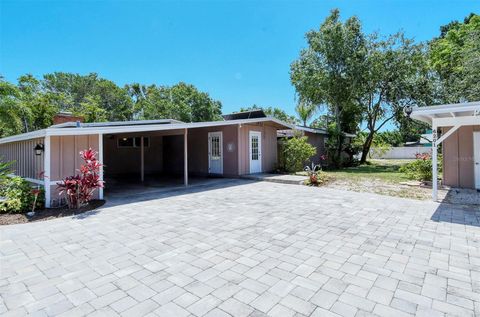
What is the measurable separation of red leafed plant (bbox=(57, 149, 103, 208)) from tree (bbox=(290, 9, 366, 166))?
14.6 metres

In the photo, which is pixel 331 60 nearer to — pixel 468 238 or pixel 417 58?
pixel 417 58

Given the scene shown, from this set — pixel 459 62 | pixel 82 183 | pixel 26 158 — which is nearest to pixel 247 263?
pixel 82 183

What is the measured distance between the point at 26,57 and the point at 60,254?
81.2ft

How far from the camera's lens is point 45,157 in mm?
6352

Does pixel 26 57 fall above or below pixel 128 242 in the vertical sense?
above

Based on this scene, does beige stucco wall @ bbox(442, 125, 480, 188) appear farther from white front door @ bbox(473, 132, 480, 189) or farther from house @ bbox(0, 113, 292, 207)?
house @ bbox(0, 113, 292, 207)

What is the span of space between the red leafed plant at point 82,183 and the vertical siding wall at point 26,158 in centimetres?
130

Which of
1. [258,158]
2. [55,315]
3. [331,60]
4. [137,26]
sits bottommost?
[55,315]

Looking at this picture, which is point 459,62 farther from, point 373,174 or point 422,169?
point 422,169

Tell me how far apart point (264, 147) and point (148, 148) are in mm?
6757

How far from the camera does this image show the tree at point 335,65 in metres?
17.2

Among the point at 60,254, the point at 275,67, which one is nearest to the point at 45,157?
the point at 60,254

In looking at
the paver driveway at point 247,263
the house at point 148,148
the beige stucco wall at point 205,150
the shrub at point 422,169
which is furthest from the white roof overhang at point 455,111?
the beige stucco wall at point 205,150

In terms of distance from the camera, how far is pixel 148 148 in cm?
1512
